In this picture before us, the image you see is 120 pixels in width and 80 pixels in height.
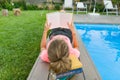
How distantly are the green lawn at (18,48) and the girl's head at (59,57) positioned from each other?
1053 millimetres

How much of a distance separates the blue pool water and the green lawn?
1.40 meters

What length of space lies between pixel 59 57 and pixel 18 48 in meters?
2.70

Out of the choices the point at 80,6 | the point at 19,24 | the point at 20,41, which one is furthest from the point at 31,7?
the point at 20,41

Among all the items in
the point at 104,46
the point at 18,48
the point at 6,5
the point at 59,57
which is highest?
Result: the point at 6,5

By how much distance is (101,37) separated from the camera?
7.87 metres

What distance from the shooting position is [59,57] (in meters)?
2.79

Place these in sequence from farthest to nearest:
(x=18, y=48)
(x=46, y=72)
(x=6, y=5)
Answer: (x=6, y=5)
(x=18, y=48)
(x=46, y=72)

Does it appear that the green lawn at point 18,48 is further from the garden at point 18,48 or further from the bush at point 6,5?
the bush at point 6,5

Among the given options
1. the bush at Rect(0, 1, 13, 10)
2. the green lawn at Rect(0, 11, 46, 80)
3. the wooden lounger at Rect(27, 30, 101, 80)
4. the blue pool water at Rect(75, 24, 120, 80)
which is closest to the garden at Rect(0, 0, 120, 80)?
the green lawn at Rect(0, 11, 46, 80)

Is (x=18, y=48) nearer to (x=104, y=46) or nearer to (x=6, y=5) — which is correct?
(x=104, y=46)

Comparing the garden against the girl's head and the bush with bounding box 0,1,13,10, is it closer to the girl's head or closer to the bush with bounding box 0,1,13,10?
the girl's head

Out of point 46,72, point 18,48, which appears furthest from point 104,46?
point 46,72

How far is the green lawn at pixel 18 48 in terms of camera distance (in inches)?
155

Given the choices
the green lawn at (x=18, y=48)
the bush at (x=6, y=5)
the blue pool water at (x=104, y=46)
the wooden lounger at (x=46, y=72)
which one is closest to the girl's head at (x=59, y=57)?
the wooden lounger at (x=46, y=72)
